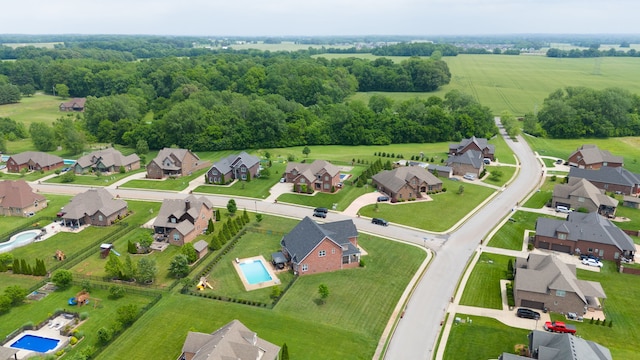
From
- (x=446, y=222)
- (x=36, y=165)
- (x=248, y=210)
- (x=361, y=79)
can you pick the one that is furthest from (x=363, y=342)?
(x=361, y=79)

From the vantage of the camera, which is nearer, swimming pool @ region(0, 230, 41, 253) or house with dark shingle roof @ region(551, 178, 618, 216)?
swimming pool @ region(0, 230, 41, 253)

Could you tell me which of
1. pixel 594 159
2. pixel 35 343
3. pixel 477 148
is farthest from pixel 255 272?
pixel 594 159

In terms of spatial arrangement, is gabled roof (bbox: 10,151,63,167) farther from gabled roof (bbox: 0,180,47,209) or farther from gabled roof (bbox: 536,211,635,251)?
gabled roof (bbox: 536,211,635,251)

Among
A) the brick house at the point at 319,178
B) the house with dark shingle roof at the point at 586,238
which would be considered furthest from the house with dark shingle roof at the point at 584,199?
the brick house at the point at 319,178

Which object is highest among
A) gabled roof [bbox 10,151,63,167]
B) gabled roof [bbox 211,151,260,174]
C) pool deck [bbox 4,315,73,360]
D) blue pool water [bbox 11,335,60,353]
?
gabled roof [bbox 211,151,260,174]

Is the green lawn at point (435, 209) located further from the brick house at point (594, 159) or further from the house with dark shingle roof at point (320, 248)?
the brick house at point (594, 159)

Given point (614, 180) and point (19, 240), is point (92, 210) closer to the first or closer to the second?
point (19, 240)

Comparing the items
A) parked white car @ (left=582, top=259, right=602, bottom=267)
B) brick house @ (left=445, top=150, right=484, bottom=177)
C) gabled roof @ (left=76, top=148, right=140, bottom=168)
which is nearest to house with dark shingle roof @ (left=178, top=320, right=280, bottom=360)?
parked white car @ (left=582, top=259, right=602, bottom=267)

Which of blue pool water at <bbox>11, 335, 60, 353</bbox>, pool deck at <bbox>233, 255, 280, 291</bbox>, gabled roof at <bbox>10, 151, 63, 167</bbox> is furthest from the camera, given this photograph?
gabled roof at <bbox>10, 151, 63, 167</bbox>
